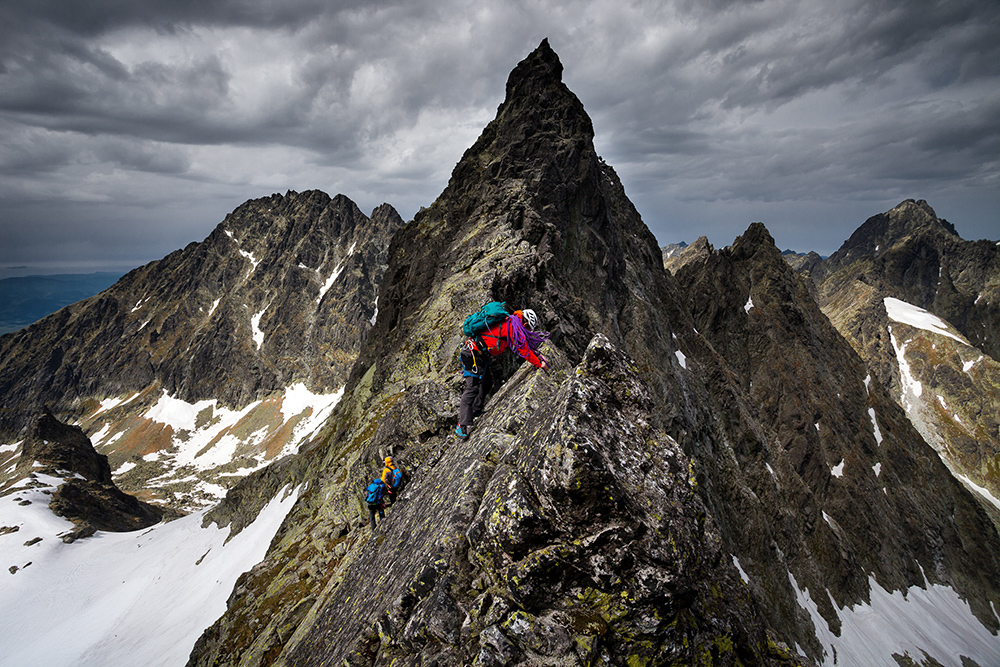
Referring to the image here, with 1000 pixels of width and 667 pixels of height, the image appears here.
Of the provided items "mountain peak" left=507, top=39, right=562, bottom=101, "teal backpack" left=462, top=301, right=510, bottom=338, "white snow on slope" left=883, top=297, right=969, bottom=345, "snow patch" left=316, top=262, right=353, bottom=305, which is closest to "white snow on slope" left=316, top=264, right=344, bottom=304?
"snow patch" left=316, top=262, right=353, bottom=305

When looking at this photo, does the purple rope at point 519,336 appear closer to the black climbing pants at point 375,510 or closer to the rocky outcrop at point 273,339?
the black climbing pants at point 375,510

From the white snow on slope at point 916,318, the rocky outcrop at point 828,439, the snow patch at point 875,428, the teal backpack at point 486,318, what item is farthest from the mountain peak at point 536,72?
the white snow on slope at point 916,318

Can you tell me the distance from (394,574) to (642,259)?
4706 centimetres

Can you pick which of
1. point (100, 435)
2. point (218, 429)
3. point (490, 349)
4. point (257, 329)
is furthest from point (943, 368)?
point (100, 435)

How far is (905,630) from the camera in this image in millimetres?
51594

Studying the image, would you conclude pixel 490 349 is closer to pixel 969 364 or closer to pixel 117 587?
pixel 117 587

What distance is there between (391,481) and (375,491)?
1.83 feet

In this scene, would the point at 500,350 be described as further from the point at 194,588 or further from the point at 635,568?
the point at 194,588

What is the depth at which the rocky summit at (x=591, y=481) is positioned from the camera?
714 cm

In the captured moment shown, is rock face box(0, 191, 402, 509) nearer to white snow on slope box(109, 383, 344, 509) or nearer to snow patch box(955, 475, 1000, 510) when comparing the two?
white snow on slope box(109, 383, 344, 509)

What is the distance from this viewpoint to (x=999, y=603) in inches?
2776

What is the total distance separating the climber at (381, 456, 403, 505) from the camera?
44.1ft

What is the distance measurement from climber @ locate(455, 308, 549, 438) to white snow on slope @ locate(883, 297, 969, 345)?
195980mm

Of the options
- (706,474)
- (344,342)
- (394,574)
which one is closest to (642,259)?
(706,474)
